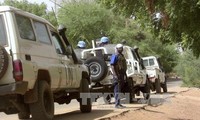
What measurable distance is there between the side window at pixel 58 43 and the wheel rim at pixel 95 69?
323cm

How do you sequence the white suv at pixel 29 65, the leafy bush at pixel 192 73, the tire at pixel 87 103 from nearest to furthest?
1. the white suv at pixel 29 65
2. the tire at pixel 87 103
3. the leafy bush at pixel 192 73

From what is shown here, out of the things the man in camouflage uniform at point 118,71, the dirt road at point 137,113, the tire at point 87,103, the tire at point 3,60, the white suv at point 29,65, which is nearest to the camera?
the tire at point 3,60

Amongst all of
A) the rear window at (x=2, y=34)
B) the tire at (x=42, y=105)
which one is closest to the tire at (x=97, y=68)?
the tire at (x=42, y=105)

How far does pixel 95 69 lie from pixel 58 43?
3.60 m

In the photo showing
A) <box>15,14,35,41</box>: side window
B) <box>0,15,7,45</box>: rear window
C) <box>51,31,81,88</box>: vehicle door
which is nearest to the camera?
<box>0,15,7,45</box>: rear window

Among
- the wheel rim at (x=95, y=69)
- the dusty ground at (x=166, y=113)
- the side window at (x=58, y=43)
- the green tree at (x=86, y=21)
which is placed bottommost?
the dusty ground at (x=166, y=113)

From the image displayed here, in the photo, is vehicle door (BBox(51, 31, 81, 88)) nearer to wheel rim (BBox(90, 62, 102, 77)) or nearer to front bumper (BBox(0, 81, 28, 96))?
front bumper (BBox(0, 81, 28, 96))

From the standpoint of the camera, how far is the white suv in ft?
27.1

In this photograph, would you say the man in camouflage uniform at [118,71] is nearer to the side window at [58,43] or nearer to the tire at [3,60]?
the side window at [58,43]

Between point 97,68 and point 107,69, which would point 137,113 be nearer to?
point 107,69

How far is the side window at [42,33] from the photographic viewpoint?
31.9 feet

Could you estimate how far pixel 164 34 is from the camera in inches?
563

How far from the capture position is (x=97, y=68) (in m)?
14.4

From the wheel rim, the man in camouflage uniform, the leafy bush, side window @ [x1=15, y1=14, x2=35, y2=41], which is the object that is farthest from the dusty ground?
the leafy bush
